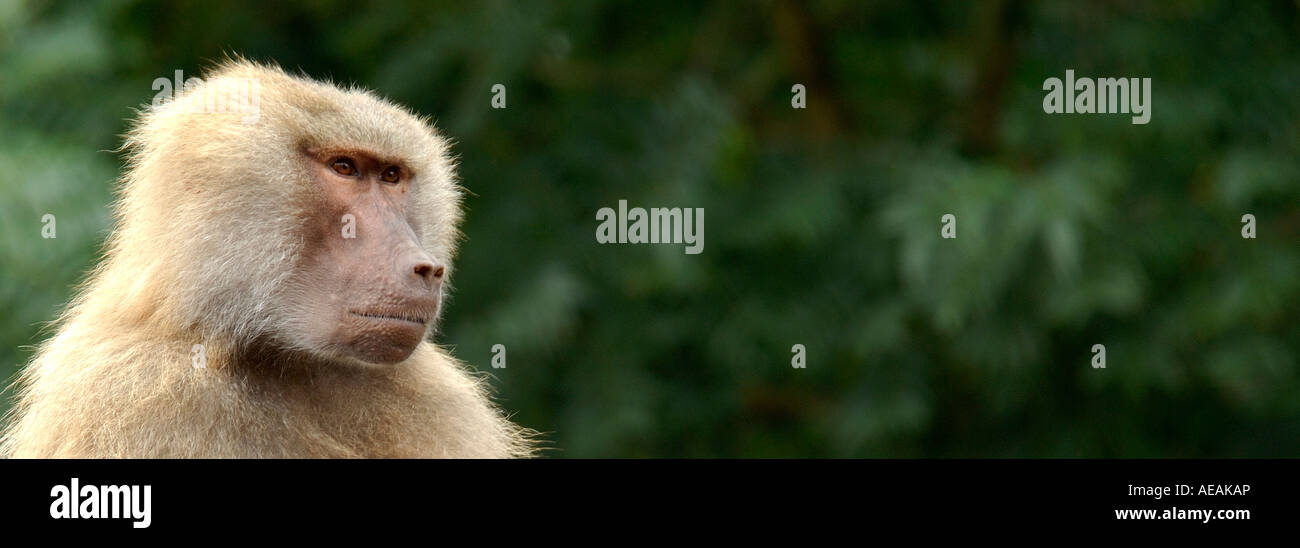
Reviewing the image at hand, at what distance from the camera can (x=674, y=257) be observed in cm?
872

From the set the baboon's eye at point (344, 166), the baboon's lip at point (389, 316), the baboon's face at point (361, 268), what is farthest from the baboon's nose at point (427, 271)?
the baboon's eye at point (344, 166)

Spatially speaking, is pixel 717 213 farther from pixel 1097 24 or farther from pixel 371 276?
pixel 371 276

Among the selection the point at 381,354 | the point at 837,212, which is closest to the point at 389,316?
the point at 381,354

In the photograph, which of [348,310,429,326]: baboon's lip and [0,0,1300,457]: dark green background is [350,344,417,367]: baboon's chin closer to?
[348,310,429,326]: baboon's lip

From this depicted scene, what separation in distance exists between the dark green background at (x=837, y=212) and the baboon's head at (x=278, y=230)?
4.23 metres

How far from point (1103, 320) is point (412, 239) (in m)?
6.68

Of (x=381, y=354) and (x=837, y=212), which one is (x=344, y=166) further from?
(x=837, y=212)

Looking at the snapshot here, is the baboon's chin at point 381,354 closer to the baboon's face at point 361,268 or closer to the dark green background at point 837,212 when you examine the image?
the baboon's face at point 361,268

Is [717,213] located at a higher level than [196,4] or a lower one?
lower

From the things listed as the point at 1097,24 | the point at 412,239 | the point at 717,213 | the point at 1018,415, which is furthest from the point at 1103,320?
the point at 412,239

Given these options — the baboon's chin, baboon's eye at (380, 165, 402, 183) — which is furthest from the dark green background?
the baboon's chin

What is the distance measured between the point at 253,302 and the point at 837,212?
6225 mm

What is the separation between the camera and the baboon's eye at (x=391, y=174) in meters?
4.34

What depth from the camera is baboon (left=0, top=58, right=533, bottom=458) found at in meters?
3.74
